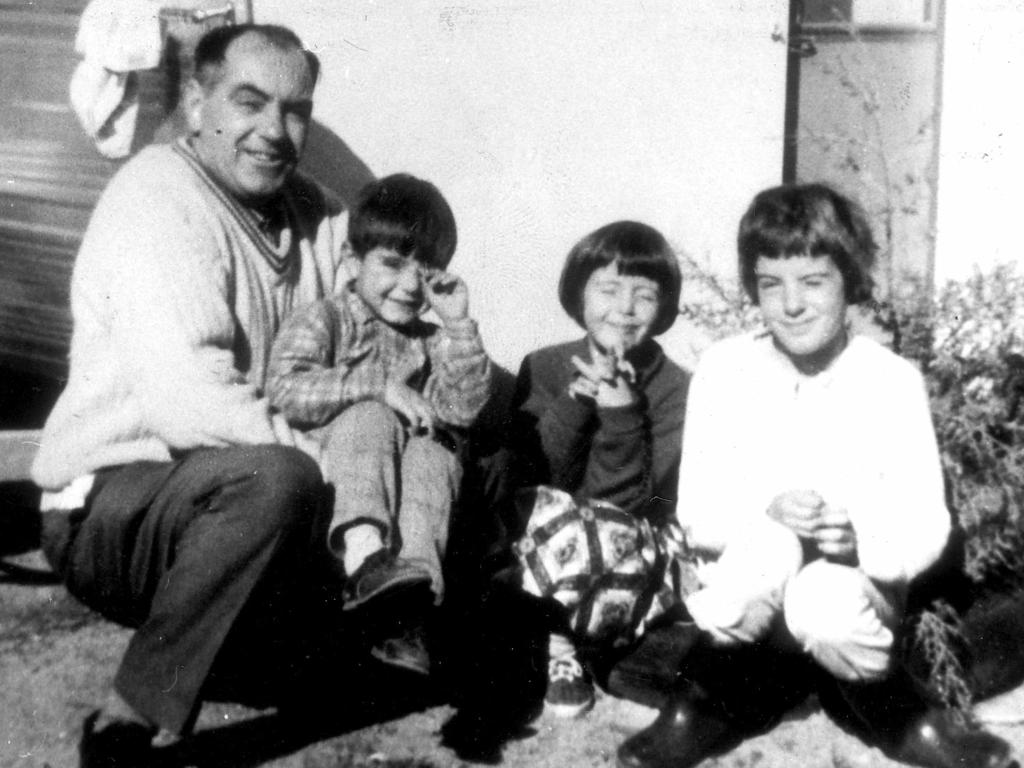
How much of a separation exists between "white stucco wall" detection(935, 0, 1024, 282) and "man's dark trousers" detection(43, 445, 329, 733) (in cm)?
243

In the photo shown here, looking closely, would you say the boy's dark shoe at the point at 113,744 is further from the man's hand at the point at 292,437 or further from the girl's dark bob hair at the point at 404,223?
the girl's dark bob hair at the point at 404,223

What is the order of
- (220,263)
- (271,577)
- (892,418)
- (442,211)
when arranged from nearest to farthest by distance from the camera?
(271,577), (892,418), (220,263), (442,211)

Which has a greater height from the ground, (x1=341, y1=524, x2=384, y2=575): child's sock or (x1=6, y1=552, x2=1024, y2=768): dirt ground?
(x1=341, y1=524, x2=384, y2=575): child's sock

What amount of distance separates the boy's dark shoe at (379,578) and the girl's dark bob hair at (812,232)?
1146mm

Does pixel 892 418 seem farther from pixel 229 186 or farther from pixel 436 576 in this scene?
pixel 229 186

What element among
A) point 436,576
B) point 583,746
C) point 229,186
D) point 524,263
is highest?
point 229,186

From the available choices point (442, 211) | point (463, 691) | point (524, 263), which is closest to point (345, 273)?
point (442, 211)

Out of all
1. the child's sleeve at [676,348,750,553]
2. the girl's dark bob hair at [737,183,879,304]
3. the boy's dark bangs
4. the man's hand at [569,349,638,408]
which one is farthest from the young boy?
the girl's dark bob hair at [737,183,879,304]

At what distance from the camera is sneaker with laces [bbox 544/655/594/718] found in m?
2.81

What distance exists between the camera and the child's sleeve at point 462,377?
2885 mm

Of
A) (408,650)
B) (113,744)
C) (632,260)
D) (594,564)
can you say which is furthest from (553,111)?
(113,744)

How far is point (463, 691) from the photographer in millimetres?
2934

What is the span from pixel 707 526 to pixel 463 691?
2.50 feet

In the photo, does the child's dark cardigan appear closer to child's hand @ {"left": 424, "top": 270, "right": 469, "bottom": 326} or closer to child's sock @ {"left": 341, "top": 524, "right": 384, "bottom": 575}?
child's hand @ {"left": 424, "top": 270, "right": 469, "bottom": 326}
